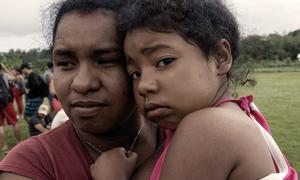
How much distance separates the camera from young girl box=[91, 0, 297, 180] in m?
1.30

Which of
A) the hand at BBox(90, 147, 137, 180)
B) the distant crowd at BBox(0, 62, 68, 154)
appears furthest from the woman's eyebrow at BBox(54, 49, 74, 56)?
the distant crowd at BBox(0, 62, 68, 154)

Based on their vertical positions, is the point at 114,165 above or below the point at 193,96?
below

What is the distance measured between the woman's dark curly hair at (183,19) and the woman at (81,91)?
4.3 inches

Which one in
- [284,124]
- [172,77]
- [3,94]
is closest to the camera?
[172,77]

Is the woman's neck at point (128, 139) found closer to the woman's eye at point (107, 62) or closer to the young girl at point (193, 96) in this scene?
the young girl at point (193, 96)

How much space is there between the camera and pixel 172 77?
4.99 feet

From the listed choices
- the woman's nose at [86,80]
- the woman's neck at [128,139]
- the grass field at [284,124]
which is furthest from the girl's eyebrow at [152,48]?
the grass field at [284,124]

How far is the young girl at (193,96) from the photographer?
1.30 meters

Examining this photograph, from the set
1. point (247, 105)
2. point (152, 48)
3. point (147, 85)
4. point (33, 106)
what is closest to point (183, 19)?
point (152, 48)

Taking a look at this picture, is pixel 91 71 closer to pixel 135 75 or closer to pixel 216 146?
pixel 135 75

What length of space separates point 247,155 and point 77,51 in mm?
803

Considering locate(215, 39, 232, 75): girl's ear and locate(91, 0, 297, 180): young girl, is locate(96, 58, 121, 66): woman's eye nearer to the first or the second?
locate(91, 0, 297, 180): young girl

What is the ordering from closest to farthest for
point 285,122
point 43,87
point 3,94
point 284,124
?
point 3,94 < point 43,87 < point 284,124 < point 285,122

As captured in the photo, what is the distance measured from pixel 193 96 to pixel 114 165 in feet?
1.48
